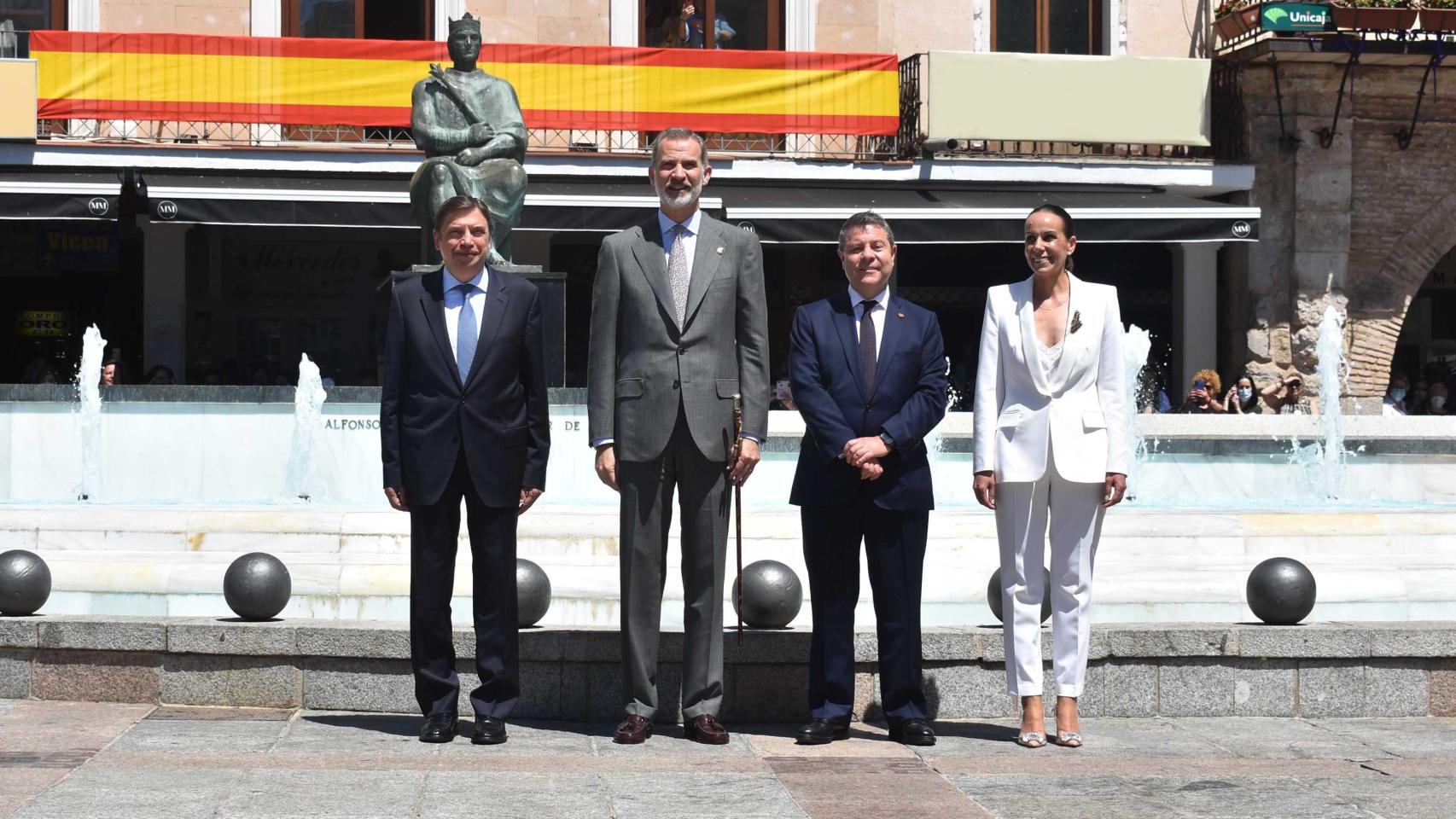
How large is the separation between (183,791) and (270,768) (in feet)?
1.41

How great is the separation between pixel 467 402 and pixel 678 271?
0.84 meters

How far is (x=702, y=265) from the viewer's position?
670 cm

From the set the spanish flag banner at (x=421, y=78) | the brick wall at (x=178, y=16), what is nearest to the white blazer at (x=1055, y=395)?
the spanish flag banner at (x=421, y=78)

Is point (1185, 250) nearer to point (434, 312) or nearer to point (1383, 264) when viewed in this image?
point (1383, 264)

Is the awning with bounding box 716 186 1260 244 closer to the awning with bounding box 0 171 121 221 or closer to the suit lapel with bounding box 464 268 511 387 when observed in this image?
the awning with bounding box 0 171 121 221

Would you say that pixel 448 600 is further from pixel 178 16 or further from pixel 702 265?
pixel 178 16

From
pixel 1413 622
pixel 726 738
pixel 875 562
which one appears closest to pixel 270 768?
pixel 726 738

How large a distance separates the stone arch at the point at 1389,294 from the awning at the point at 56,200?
14.0 m

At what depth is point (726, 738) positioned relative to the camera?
6.58 meters

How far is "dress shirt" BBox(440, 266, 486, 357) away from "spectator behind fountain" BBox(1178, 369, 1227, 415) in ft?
46.2

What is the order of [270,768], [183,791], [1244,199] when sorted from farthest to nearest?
[1244,199]
[270,768]
[183,791]

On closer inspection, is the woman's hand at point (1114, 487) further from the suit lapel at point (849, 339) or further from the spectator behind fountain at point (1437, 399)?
the spectator behind fountain at point (1437, 399)

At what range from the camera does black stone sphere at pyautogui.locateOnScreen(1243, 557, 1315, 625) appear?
7.49 meters

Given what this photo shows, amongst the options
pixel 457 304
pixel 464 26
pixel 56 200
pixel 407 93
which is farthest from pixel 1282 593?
pixel 407 93
